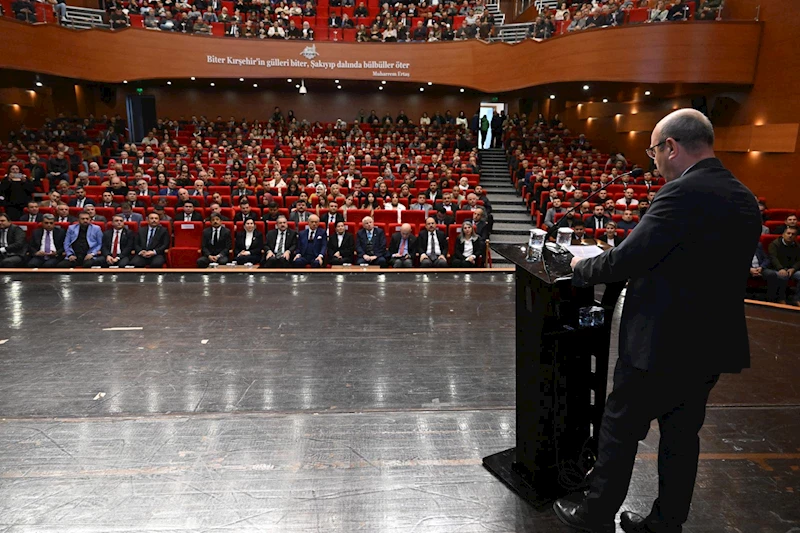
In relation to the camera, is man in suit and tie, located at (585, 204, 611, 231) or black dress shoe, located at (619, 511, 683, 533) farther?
man in suit and tie, located at (585, 204, 611, 231)

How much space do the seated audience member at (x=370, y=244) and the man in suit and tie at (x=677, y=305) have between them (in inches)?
144

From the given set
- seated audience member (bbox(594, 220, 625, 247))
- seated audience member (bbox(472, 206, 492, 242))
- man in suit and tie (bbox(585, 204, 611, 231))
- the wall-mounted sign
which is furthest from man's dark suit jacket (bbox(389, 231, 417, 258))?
the wall-mounted sign

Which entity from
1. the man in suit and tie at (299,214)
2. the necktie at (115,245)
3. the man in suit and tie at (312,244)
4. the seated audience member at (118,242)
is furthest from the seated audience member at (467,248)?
the necktie at (115,245)

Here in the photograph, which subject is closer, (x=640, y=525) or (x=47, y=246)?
(x=640, y=525)

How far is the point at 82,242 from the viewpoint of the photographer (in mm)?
4785

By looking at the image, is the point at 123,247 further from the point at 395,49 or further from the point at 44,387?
the point at 395,49

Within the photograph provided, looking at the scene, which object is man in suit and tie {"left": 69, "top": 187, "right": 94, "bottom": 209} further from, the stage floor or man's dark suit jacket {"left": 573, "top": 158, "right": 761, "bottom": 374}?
man's dark suit jacket {"left": 573, "top": 158, "right": 761, "bottom": 374}

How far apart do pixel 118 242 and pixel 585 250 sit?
4773 millimetres

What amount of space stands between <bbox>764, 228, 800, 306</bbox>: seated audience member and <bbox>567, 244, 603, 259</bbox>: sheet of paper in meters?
3.81

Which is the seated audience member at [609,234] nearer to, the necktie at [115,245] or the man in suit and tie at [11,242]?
the necktie at [115,245]

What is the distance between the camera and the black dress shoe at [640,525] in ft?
3.89

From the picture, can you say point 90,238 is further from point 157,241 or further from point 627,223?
point 627,223

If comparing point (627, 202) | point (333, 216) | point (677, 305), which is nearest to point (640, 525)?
point (677, 305)

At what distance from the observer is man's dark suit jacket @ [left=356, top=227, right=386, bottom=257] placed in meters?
4.79
